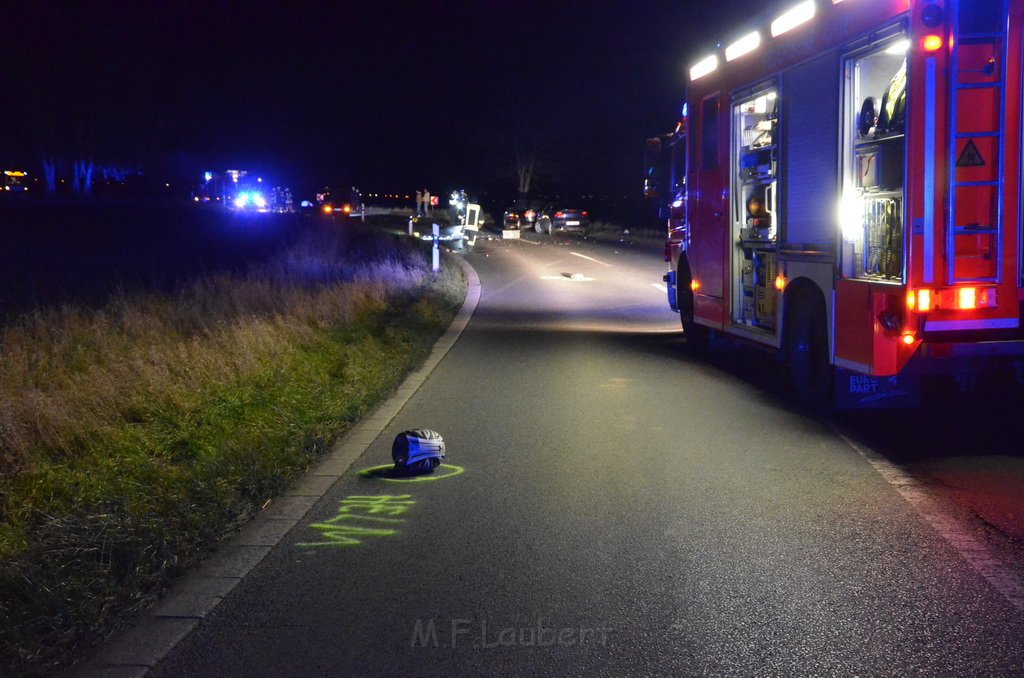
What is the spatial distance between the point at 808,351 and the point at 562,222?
53.4 m

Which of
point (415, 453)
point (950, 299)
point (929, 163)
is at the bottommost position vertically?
point (415, 453)

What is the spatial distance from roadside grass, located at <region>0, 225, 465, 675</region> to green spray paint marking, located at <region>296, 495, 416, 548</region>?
0.53 m

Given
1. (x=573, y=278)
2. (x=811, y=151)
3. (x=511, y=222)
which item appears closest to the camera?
(x=811, y=151)

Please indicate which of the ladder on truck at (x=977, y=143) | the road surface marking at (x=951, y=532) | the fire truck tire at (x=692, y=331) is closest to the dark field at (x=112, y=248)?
the fire truck tire at (x=692, y=331)

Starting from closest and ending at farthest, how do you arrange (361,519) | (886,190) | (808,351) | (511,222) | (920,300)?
1. (361,519)
2. (920,300)
3. (886,190)
4. (808,351)
5. (511,222)

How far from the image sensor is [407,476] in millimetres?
7918

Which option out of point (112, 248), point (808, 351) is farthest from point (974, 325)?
point (112, 248)

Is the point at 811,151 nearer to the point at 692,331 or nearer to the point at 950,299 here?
the point at 950,299

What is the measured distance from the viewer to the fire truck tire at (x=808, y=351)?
9.60 metres

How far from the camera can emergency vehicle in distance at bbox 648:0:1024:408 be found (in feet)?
25.4

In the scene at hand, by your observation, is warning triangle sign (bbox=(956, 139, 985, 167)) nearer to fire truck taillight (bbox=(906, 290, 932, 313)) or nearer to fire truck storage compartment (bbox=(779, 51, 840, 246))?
fire truck taillight (bbox=(906, 290, 932, 313))

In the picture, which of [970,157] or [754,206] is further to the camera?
[754,206]

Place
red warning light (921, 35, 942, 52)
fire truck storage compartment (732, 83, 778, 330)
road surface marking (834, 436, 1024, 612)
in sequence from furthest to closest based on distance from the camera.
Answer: fire truck storage compartment (732, 83, 778, 330)
red warning light (921, 35, 942, 52)
road surface marking (834, 436, 1024, 612)

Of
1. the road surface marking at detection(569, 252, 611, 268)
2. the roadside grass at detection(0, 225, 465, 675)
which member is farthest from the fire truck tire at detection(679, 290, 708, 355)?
the road surface marking at detection(569, 252, 611, 268)
